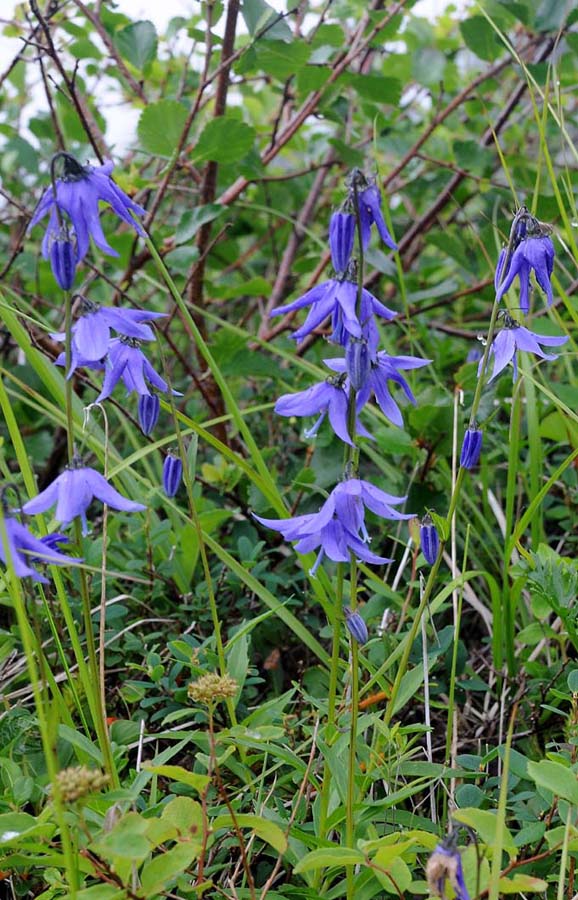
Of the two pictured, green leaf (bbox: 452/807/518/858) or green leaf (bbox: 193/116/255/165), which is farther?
green leaf (bbox: 193/116/255/165)

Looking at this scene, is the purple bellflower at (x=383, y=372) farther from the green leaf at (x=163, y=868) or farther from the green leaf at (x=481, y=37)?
the green leaf at (x=481, y=37)

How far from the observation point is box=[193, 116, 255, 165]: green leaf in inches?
86.7

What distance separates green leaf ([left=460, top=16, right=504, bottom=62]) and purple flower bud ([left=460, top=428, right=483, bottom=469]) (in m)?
1.80

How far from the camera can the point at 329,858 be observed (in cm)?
110

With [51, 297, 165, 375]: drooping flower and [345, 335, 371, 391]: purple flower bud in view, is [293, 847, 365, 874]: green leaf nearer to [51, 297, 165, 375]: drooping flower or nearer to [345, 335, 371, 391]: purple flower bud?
[345, 335, 371, 391]: purple flower bud

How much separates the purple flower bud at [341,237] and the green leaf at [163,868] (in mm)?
770

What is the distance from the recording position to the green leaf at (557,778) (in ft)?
3.72

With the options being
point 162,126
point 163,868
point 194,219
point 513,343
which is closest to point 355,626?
point 163,868

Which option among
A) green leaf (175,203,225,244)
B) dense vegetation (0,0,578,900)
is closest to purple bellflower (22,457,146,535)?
dense vegetation (0,0,578,900)

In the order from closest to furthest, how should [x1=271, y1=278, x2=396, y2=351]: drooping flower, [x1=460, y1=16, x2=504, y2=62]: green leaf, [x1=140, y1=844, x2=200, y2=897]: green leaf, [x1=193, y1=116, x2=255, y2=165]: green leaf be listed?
[x1=140, y1=844, x2=200, y2=897]: green leaf < [x1=271, y1=278, x2=396, y2=351]: drooping flower < [x1=193, y1=116, x2=255, y2=165]: green leaf < [x1=460, y1=16, x2=504, y2=62]: green leaf

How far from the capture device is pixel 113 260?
2725 mm

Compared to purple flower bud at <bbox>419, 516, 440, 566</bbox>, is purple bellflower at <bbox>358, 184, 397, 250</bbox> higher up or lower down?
higher up

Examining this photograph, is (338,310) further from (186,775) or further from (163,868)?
(163,868)

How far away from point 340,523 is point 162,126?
1411mm
